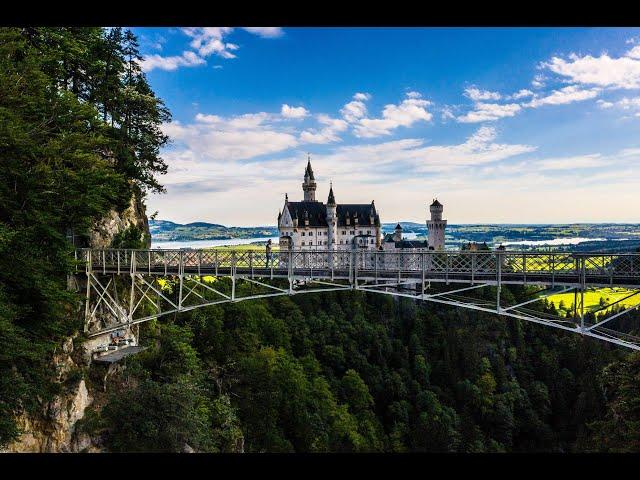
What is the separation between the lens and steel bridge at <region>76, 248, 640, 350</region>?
35.4 feet

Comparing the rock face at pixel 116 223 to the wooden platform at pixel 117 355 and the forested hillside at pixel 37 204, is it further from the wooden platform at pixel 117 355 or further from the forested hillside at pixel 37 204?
the wooden platform at pixel 117 355

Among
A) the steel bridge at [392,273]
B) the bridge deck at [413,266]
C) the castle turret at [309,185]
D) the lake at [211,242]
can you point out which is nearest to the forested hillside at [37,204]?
the steel bridge at [392,273]

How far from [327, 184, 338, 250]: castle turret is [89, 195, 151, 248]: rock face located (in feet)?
145

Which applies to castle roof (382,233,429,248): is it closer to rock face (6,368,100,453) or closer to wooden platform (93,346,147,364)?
wooden platform (93,346,147,364)

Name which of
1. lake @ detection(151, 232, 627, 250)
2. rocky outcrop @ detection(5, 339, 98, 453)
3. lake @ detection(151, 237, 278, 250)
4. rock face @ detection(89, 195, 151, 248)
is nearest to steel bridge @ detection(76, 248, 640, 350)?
rock face @ detection(89, 195, 151, 248)

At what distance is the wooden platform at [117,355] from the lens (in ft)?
50.5

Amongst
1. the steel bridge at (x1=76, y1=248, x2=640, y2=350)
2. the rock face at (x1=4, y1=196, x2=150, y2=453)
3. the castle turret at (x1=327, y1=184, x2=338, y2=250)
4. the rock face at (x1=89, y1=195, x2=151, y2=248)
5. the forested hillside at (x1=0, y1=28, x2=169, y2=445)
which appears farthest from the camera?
the castle turret at (x1=327, y1=184, x2=338, y2=250)

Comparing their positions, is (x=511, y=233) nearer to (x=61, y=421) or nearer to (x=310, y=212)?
(x=310, y=212)

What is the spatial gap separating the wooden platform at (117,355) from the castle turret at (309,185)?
56.2m

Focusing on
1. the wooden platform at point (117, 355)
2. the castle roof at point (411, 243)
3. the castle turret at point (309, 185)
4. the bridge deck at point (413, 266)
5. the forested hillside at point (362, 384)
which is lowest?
the forested hillside at point (362, 384)
